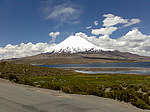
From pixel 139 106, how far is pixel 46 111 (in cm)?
1026

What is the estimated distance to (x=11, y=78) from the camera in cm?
3891

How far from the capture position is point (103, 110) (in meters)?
14.1

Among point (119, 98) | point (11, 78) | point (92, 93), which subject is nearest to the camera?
point (119, 98)

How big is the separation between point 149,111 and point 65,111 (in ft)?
26.9

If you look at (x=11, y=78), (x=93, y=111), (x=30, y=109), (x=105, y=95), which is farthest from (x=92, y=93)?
(x=11, y=78)

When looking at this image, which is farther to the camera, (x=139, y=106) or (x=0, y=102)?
(x=139, y=106)

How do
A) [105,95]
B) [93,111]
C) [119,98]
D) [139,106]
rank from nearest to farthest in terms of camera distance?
1. [93,111]
2. [139,106]
3. [119,98]
4. [105,95]

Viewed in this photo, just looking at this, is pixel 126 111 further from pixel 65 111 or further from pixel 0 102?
pixel 0 102

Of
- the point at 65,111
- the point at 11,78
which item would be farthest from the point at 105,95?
the point at 11,78

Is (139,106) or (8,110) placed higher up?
(8,110)

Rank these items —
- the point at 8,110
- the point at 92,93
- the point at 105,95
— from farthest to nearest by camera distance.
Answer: the point at 92,93, the point at 105,95, the point at 8,110

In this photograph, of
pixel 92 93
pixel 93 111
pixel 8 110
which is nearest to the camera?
pixel 8 110

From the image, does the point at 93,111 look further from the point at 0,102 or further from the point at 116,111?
the point at 0,102

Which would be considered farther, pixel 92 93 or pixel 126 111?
pixel 92 93
